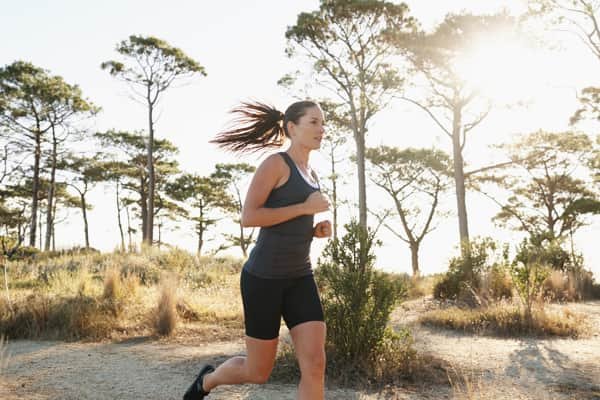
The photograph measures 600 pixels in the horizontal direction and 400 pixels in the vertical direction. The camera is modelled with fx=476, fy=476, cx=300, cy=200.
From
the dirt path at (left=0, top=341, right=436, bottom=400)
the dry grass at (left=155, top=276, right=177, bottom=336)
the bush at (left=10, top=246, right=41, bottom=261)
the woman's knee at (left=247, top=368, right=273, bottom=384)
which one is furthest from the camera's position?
the bush at (left=10, top=246, right=41, bottom=261)

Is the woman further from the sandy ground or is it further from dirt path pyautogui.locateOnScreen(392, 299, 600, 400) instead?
dirt path pyautogui.locateOnScreen(392, 299, 600, 400)

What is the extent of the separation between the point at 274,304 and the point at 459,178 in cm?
1377

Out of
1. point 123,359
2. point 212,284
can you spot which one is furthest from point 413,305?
point 123,359

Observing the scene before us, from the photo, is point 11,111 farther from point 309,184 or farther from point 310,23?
point 309,184

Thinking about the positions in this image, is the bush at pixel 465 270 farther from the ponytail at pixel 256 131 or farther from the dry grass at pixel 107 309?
the ponytail at pixel 256 131

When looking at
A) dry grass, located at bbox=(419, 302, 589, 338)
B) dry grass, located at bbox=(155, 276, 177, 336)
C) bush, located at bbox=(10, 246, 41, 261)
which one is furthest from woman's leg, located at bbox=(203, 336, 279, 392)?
bush, located at bbox=(10, 246, 41, 261)

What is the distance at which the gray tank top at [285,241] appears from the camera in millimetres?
2555

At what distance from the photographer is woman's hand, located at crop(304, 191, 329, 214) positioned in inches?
98.0

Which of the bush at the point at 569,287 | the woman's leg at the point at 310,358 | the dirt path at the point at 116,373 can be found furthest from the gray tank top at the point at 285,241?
the bush at the point at 569,287

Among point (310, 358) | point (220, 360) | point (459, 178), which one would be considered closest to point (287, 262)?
point (310, 358)

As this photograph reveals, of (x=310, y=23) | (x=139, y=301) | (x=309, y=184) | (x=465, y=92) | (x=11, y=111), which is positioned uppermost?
(x=310, y=23)

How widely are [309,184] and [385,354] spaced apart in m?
2.47

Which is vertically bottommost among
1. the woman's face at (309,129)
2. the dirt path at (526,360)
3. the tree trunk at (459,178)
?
the dirt path at (526,360)

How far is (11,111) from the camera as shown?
22.5m
